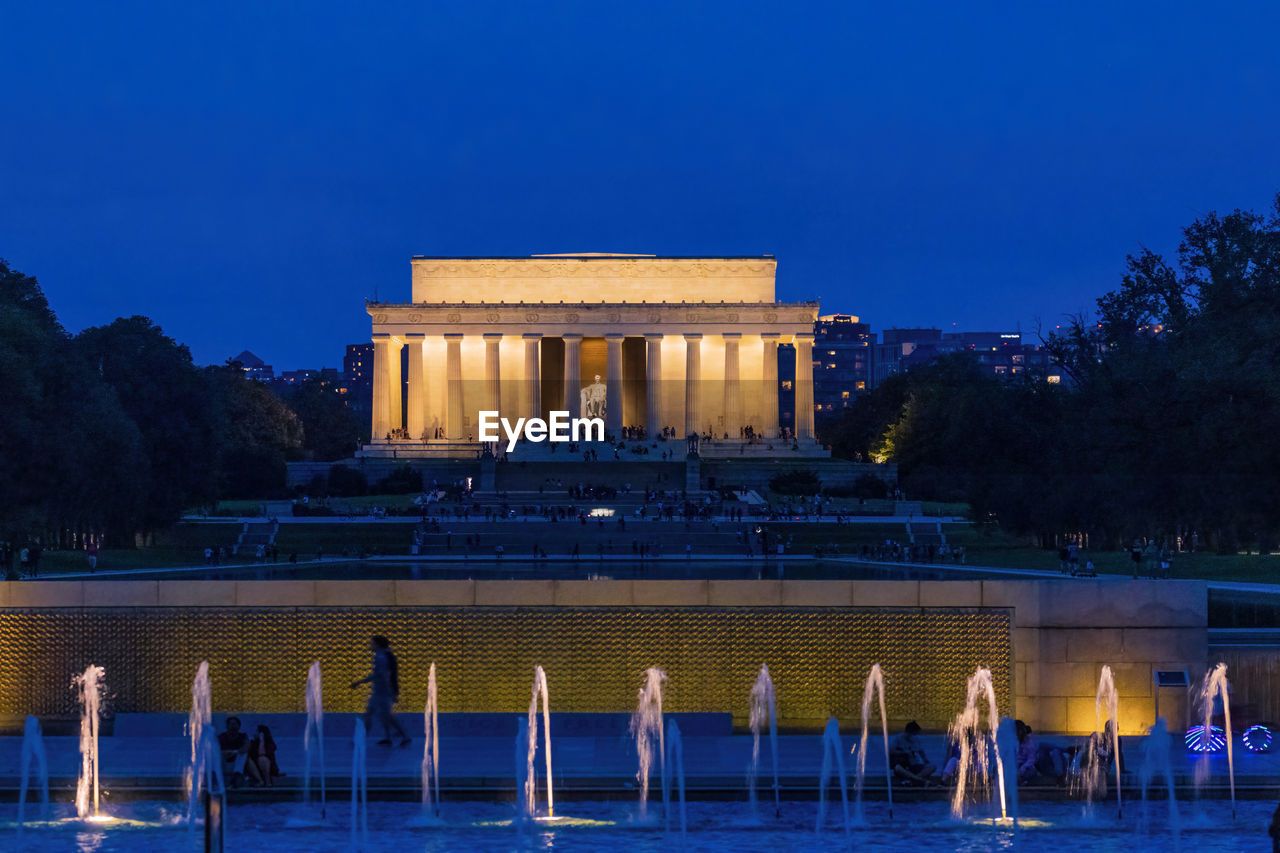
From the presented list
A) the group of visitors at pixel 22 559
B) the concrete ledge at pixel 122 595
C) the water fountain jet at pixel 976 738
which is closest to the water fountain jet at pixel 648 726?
the water fountain jet at pixel 976 738

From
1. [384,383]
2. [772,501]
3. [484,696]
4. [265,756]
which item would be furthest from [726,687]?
[384,383]

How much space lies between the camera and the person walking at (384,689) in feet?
66.2

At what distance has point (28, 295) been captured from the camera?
79.1 metres

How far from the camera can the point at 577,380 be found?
11581 centimetres

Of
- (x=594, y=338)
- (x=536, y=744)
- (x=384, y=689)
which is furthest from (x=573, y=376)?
(x=536, y=744)

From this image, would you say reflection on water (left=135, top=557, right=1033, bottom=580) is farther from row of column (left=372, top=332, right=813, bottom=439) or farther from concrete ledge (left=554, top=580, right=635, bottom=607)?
row of column (left=372, top=332, right=813, bottom=439)

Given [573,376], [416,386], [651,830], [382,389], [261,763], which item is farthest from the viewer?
[416,386]

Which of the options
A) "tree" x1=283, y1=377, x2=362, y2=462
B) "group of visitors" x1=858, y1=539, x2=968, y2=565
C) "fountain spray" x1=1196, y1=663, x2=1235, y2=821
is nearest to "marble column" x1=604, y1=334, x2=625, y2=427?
"tree" x1=283, y1=377, x2=362, y2=462

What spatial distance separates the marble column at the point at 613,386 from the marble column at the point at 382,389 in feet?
48.2

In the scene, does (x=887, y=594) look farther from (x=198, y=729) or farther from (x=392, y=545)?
(x=392, y=545)

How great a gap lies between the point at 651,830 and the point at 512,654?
6.11 meters

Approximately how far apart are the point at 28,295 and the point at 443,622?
63.1m

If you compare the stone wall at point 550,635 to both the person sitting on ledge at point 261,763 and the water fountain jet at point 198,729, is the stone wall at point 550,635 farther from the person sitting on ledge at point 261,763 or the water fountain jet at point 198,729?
the person sitting on ledge at point 261,763

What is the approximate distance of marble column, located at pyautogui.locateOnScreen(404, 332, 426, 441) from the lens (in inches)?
4520
